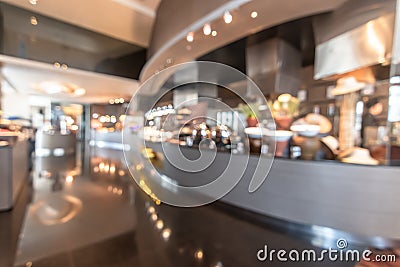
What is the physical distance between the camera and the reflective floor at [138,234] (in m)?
1.70

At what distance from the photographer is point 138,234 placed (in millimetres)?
2096

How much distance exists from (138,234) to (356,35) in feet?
10.7

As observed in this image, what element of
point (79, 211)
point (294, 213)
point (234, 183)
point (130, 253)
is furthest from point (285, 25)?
point (79, 211)

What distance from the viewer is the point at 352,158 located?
2.28m

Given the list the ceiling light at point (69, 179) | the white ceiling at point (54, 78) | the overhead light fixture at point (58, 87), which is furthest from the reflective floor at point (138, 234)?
the overhead light fixture at point (58, 87)

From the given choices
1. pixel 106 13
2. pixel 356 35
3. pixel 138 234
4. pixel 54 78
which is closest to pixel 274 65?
pixel 356 35

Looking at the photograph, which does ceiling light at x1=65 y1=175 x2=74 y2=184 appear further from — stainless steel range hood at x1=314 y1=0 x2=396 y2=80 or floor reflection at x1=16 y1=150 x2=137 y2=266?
stainless steel range hood at x1=314 y1=0 x2=396 y2=80

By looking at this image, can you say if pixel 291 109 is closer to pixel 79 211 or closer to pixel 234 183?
pixel 234 183

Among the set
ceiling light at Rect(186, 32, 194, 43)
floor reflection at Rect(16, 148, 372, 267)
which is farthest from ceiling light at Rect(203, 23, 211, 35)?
floor reflection at Rect(16, 148, 372, 267)

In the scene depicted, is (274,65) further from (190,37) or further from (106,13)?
(106,13)

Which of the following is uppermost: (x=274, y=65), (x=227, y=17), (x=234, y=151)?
(x=227, y=17)

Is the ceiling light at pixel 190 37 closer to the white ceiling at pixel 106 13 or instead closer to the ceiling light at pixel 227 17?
the ceiling light at pixel 227 17

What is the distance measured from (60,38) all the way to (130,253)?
5.84 meters

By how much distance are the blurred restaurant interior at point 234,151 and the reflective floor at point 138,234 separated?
0.05 feet
